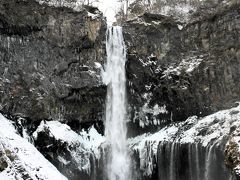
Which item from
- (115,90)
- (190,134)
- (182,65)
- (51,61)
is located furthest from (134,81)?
(190,134)

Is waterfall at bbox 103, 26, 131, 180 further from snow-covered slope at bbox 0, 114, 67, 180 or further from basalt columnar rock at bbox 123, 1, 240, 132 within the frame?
snow-covered slope at bbox 0, 114, 67, 180

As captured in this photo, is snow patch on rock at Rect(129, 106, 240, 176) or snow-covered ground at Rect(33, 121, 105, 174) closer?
snow patch on rock at Rect(129, 106, 240, 176)

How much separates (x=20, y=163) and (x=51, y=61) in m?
12.7

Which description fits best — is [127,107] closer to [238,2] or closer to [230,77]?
[230,77]

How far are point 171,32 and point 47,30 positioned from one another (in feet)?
31.0

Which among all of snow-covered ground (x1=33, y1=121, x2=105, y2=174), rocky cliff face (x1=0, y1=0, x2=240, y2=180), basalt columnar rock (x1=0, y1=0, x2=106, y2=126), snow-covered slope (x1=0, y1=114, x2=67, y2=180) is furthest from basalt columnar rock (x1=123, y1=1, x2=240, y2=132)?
snow-covered slope (x1=0, y1=114, x2=67, y2=180)

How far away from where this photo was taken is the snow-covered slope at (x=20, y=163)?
59.7ft

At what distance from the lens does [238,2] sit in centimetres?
2919

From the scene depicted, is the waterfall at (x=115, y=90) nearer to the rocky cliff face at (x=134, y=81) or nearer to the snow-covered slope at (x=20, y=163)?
the rocky cliff face at (x=134, y=81)

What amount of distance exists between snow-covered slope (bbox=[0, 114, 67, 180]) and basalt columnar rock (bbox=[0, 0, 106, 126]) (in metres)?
6.91

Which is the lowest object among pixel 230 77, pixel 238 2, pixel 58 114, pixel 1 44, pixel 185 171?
pixel 185 171

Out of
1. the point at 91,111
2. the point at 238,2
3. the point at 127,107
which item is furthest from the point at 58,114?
the point at 238,2

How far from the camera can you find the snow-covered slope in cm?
1819

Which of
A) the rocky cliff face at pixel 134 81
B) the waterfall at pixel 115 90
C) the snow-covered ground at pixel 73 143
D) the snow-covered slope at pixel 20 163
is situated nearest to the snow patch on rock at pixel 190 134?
the rocky cliff face at pixel 134 81
